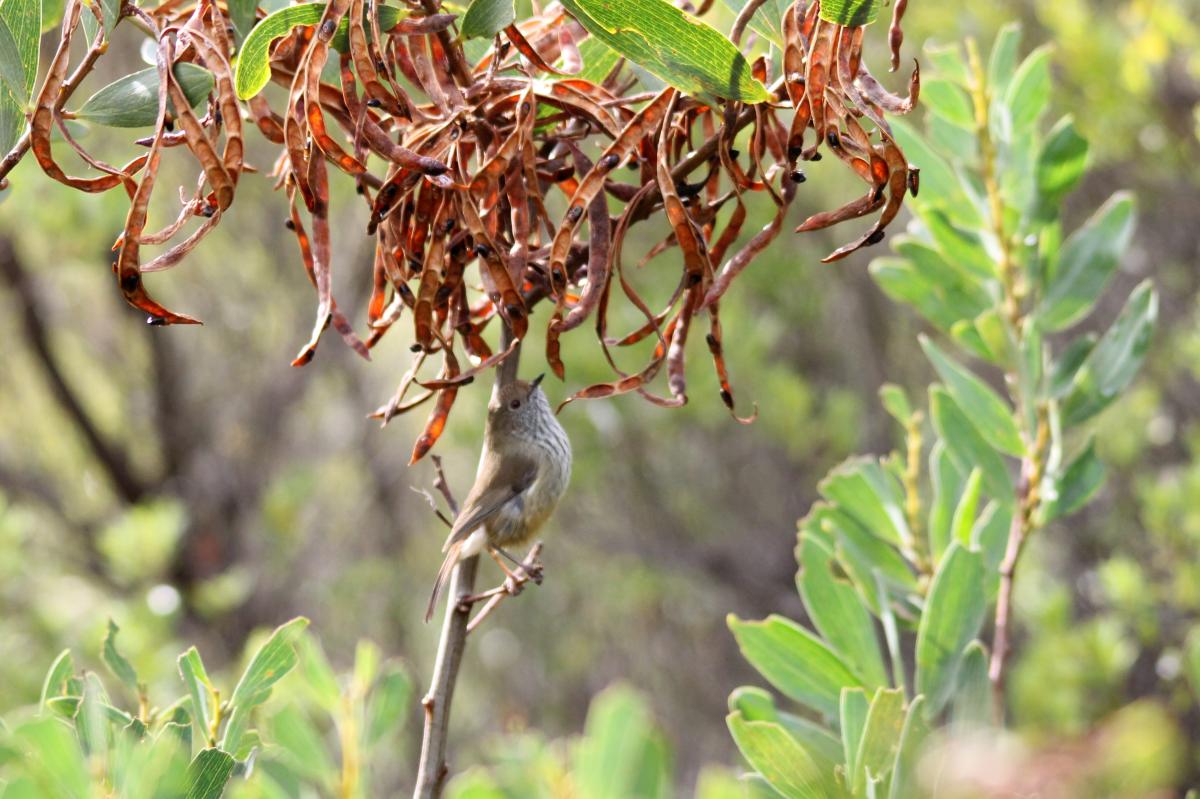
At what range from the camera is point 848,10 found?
0.85 m

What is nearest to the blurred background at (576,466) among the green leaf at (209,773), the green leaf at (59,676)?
the green leaf at (59,676)

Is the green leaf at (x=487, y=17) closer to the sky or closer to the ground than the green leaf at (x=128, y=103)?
closer to the sky

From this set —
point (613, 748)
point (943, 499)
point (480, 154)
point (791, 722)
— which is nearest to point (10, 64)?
point (480, 154)

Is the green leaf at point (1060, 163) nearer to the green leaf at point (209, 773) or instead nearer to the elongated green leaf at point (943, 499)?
the elongated green leaf at point (943, 499)

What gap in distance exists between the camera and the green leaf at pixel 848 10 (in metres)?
0.85

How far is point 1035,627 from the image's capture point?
4117mm

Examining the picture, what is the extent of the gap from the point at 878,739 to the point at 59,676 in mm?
745

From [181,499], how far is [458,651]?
5.78 metres

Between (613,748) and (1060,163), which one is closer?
(613,748)

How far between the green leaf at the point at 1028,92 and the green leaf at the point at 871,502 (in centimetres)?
52

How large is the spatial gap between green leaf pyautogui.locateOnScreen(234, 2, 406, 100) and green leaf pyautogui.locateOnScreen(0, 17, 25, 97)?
19 cm

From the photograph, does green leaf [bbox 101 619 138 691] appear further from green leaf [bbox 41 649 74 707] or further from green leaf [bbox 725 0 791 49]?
green leaf [bbox 725 0 791 49]

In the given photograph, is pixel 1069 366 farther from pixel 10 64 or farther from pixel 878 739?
pixel 10 64

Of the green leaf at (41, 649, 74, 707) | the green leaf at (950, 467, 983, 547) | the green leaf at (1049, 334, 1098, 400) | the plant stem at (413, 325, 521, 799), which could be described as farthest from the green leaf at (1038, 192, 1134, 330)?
the green leaf at (41, 649, 74, 707)
